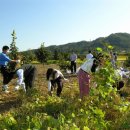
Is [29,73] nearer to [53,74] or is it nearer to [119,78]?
[53,74]

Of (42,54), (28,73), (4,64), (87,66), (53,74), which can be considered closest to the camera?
(87,66)

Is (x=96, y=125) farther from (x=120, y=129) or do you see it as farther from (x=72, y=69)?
(x=72, y=69)

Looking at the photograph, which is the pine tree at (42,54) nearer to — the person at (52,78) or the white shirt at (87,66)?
the person at (52,78)

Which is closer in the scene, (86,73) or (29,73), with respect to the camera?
(86,73)

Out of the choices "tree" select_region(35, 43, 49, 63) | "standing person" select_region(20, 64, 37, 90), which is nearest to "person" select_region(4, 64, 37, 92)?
"standing person" select_region(20, 64, 37, 90)

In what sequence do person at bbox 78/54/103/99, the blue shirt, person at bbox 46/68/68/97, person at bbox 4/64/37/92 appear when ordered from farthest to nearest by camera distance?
the blue shirt
person at bbox 4/64/37/92
person at bbox 46/68/68/97
person at bbox 78/54/103/99

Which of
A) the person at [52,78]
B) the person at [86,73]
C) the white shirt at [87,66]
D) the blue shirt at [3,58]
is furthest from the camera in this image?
the blue shirt at [3,58]

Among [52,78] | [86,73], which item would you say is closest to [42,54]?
[52,78]

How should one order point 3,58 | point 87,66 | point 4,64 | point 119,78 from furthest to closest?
point 4,64, point 3,58, point 87,66, point 119,78

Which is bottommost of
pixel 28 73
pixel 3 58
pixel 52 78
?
pixel 52 78

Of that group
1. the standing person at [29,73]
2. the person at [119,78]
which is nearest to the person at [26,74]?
the standing person at [29,73]

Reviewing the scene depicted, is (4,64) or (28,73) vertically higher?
(4,64)

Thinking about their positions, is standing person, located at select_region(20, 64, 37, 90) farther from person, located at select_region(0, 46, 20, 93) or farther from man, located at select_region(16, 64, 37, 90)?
person, located at select_region(0, 46, 20, 93)

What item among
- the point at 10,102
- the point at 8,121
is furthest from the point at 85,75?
the point at 8,121
